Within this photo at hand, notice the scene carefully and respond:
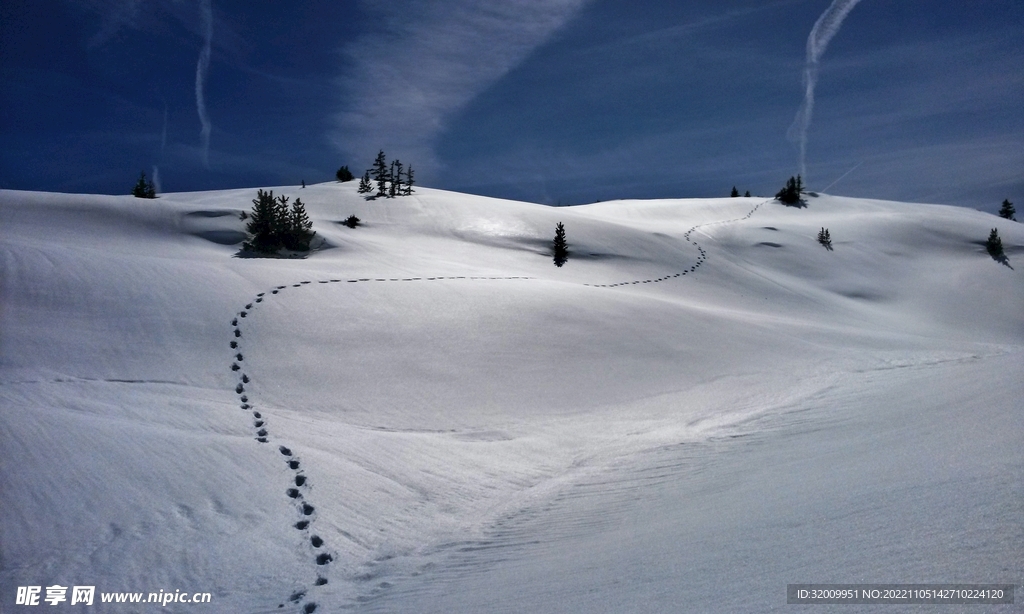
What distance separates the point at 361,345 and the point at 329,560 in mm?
4723

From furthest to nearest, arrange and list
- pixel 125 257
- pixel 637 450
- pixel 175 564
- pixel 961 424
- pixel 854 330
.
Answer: pixel 854 330 < pixel 125 257 < pixel 637 450 < pixel 961 424 < pixel 175 564

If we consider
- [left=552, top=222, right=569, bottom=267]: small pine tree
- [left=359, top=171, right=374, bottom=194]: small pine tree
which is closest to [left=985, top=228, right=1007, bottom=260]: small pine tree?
[left=552, top=222, right=569, bottom=267]: small pine tree

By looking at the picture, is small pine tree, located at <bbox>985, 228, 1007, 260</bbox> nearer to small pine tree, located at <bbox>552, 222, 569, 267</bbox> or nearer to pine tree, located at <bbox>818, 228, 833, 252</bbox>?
pine tree, located at <bbox>818, 228, 833, 252</bbox>

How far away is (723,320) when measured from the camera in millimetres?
11984

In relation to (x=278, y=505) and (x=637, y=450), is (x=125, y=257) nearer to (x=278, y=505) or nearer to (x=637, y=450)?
(x=278, y=505)

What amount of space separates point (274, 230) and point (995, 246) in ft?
84.0

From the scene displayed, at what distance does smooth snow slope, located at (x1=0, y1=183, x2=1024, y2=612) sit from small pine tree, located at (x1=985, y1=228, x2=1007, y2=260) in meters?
13.4

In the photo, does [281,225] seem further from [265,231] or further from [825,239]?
[825,239]

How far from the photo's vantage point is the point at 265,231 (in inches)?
554

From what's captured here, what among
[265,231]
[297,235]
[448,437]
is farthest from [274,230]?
[448,437]

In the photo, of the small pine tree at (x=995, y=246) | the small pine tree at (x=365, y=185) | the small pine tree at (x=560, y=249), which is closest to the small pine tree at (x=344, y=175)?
the small pine tree at (x=365, y=185)

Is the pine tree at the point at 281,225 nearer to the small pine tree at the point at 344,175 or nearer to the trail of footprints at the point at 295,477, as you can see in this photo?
the trail of footprints at the point at 295,477

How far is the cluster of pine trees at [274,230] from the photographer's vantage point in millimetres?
14031

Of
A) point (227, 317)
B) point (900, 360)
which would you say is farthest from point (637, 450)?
point (900, 360)
